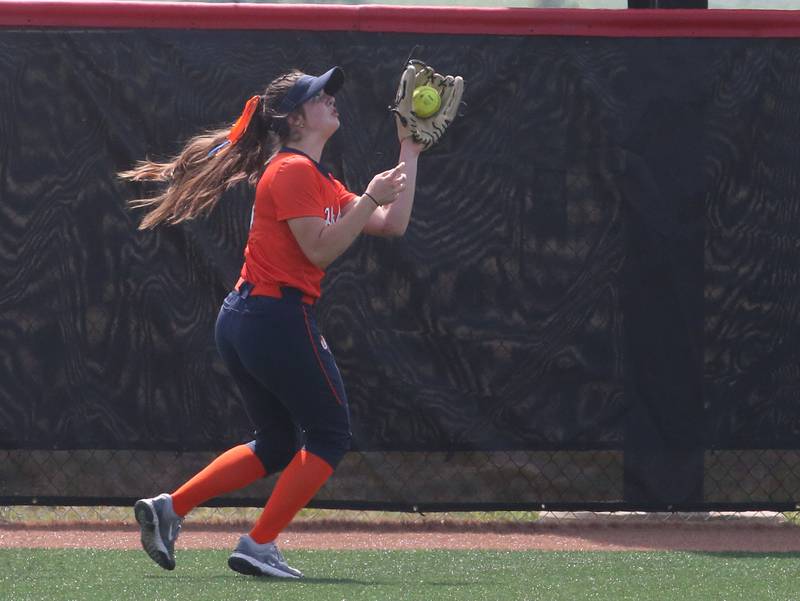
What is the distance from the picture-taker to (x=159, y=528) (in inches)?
180

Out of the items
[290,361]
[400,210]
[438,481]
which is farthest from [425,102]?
[438,481]

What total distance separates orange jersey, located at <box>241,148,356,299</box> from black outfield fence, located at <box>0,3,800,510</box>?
5.33 feet

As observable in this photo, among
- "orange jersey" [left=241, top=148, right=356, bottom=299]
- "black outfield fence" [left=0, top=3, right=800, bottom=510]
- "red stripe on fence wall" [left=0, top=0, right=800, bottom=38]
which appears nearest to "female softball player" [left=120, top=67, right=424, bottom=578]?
"orange jersey" [left=241, top=148, right=356, bottom=299]

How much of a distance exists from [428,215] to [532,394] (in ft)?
2.84

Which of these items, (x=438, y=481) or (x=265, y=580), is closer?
(x=265, y=580)

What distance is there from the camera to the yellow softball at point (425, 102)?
4871 mm

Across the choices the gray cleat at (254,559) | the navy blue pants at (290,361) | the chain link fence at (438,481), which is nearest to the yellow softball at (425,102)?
the navy blue pants at (290,361)

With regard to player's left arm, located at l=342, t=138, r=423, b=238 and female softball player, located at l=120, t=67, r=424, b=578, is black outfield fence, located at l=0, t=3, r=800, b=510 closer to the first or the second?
player's left arm, located at l=342, t=138, r=423, b=238

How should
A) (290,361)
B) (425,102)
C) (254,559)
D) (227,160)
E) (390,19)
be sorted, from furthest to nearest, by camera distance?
(390,19)
(425,102)
(227,160)
(254,559)
(290,361)

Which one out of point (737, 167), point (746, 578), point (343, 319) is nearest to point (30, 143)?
point (343, 319)

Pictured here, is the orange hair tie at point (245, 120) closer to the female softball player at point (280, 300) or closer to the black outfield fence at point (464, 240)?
the female softball player at point (280, 300)

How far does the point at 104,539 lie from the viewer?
6.06 metres

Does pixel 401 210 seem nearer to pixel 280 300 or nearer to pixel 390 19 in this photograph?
pixel 280 300

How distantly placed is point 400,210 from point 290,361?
69cm
